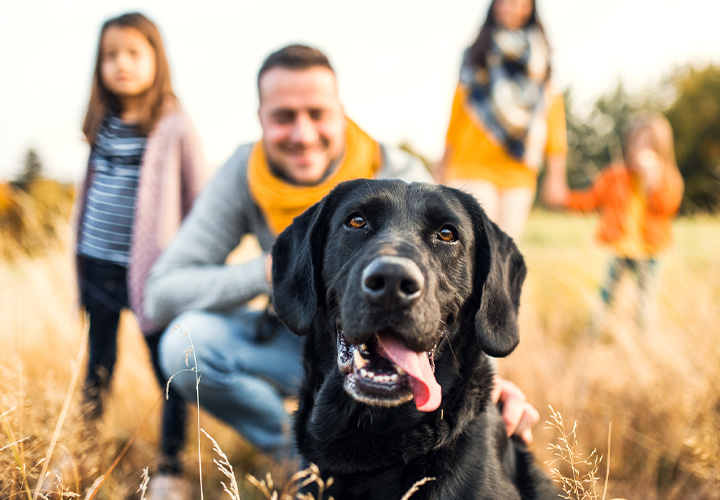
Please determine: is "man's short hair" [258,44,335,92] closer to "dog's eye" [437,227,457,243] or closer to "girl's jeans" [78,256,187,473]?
"dog's eye" [437,227,457,243]

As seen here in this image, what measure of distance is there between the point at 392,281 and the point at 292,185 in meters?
1.27

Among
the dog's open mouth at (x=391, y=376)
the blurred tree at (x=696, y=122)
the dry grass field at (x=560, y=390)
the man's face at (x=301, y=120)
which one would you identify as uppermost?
the blurred tree at (x=696, y=122)

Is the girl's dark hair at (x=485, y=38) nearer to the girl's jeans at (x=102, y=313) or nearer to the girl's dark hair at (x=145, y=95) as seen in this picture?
the girl's dark hair at (x=145, y=95)

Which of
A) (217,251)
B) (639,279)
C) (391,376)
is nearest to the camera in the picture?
(391,376)

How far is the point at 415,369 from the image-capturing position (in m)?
1.44

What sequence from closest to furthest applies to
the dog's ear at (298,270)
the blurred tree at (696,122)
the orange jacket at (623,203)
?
1. the dog's ear at (298,270)
2. the orange jacket at (623,203)
3. the blurred tree at (696,122)

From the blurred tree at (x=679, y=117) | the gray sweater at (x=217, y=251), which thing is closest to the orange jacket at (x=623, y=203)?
the gray sweater at (x=217, y=251)

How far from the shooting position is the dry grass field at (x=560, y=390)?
189cm

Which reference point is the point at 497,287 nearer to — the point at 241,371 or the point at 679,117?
the point at 241,371

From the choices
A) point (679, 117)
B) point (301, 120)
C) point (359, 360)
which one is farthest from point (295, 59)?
point (679, 117)

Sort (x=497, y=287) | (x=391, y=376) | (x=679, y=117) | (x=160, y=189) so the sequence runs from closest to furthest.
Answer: (x=391, y=376)
(x=497, y=287)
(x=160, y=189)
(x=679, y=117)

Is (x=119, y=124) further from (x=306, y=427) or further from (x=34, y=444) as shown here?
(x=306, y=427)

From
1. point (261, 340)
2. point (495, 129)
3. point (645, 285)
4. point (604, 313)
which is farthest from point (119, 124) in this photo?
point (645, 285)

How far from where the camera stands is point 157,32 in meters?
3.08
